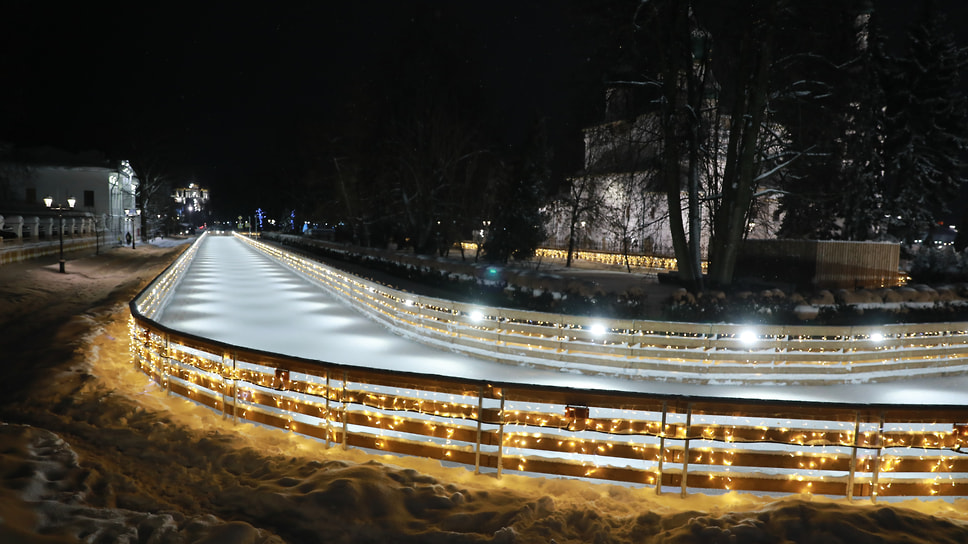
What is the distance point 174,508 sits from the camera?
4613 millimetres

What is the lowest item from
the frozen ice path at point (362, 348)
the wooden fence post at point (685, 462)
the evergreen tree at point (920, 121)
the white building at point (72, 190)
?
the frozen ice path at point (362, 348)

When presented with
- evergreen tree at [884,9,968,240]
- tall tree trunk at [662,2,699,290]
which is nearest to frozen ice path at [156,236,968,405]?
tall tree trunk at [662,2,699,290]

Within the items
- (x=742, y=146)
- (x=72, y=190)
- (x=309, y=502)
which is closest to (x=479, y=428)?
(x=309, y=502)

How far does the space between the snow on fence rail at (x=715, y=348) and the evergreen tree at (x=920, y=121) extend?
128 feet

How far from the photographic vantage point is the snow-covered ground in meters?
4.25

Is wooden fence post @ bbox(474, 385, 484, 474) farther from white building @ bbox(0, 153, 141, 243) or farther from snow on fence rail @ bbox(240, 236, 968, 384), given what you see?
white building @ bbox(0, 153, 141, 243)

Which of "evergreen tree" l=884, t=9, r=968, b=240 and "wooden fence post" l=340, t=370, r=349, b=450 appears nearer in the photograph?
"wooden fence post" l=340, t=370, r=349, b=450

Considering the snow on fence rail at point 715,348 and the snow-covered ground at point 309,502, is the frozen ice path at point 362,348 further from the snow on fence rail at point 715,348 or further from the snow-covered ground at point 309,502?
the snow-covered ground at point 309,502

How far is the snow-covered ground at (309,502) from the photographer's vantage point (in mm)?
4250

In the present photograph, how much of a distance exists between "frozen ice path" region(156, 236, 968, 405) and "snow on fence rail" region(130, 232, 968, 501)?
1332mm

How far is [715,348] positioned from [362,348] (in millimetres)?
6838

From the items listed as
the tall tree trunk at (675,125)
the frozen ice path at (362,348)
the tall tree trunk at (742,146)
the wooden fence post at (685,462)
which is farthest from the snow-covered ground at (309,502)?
the tall tree trunk at (675,125)

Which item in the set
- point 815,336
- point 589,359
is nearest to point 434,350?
point 589,359

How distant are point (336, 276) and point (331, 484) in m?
15.4
